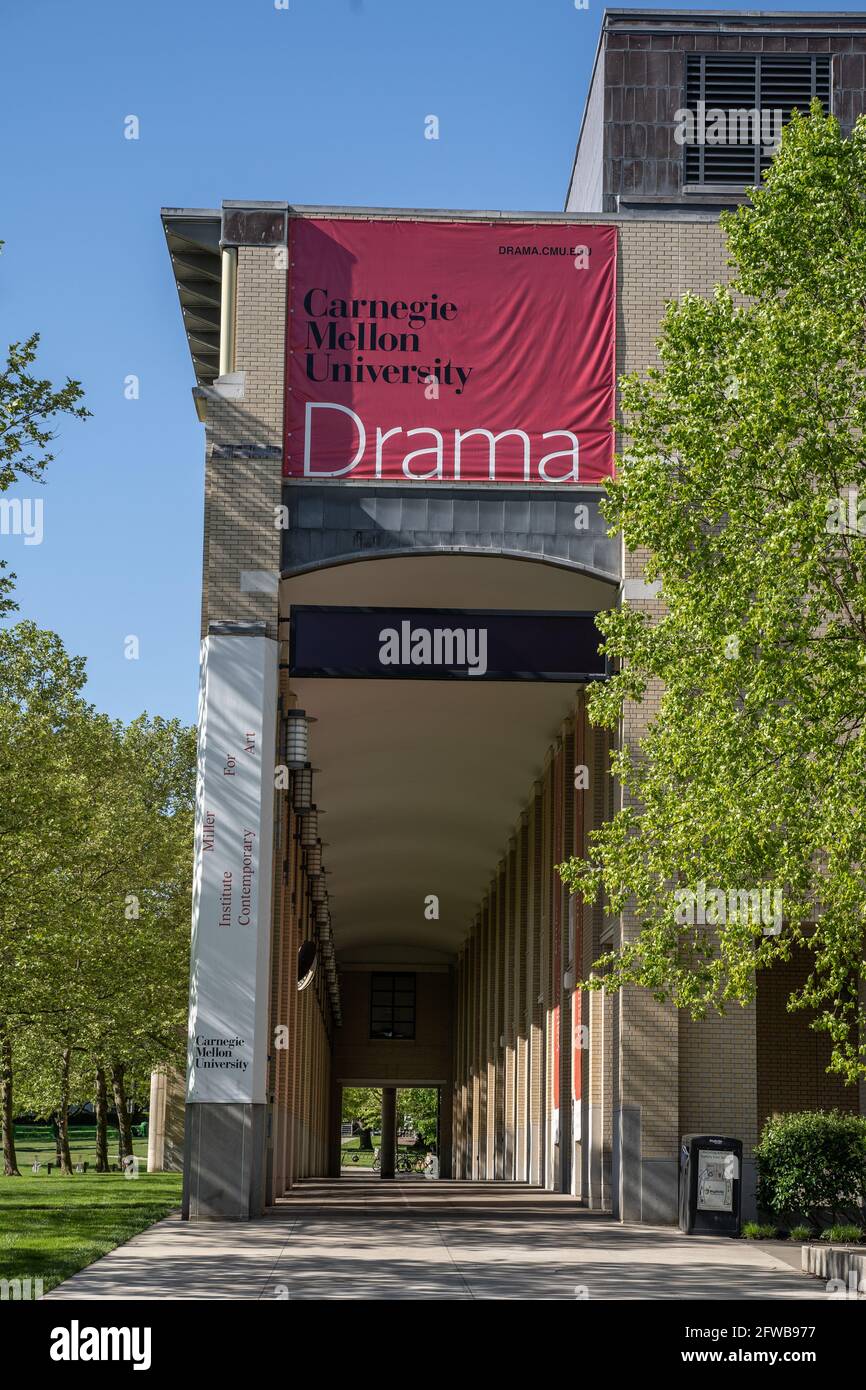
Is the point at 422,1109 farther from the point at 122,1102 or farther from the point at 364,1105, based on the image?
the point at 122,1102

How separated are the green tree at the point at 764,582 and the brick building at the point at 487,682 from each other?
465 centimetres

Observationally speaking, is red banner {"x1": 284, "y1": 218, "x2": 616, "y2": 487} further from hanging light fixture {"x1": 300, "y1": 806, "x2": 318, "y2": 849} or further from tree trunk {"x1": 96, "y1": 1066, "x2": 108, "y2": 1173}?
tree trunk {"x1": 96, "y1": 1066, "x2": 108, "y2": 1173}

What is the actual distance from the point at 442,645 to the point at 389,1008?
48.5 metres

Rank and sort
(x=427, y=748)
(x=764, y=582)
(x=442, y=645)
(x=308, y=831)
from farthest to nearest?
(x=427, y=748) → (x=308, y=831) → (x=442, y=645) → (x=764, y=582)

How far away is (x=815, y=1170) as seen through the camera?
20062 millimetres

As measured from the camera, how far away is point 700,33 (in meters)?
26.0

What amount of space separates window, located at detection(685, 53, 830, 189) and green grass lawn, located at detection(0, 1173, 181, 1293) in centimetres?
1731

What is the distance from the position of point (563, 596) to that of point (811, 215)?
30.2 ft

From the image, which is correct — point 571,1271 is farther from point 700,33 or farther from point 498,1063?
point 498,1063

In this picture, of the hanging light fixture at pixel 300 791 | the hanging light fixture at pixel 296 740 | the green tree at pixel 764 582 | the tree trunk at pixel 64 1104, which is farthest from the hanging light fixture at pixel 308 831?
the green tree at pixel 764 582

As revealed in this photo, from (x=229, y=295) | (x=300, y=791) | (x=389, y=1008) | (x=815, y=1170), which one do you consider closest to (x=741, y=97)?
(x=229, y=295)

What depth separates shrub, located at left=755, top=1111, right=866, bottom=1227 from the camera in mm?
19875

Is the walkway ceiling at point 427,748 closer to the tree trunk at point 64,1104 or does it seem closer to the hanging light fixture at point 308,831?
the hanging light fixture at point 308,831
